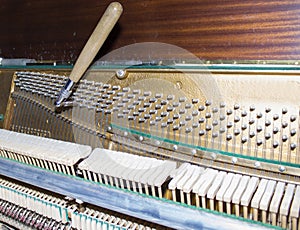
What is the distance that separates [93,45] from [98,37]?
1.4 inches

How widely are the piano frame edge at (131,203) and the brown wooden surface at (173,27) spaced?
0.58m

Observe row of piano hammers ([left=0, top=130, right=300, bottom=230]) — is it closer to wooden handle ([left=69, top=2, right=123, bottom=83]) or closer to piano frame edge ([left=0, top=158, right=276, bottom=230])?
piano frame edge ([left=0, top=158, right=276, bottom=230])

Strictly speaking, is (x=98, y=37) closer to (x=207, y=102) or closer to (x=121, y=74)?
(x=121, y=74)

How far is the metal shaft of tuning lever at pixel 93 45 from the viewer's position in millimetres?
1225

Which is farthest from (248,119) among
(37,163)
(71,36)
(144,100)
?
(71,36)

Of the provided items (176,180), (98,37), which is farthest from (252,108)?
(98,37)

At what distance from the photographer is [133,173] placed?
1107mm

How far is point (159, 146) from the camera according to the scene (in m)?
1.23

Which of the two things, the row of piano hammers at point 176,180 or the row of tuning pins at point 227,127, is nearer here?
the row of piano hammers at point 176,180

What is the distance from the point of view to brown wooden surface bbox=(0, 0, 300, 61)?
1177 mm

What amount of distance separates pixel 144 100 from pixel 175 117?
14cm

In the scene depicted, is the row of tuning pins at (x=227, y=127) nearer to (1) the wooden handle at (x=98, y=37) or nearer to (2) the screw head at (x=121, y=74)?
(2) the screw head at (x=121, y=74)

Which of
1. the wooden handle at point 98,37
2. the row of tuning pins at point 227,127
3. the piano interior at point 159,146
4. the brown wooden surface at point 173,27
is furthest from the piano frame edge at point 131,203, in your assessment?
the brown wooden surface at point 173,27

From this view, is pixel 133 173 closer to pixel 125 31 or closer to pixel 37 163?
pixel 37 163
